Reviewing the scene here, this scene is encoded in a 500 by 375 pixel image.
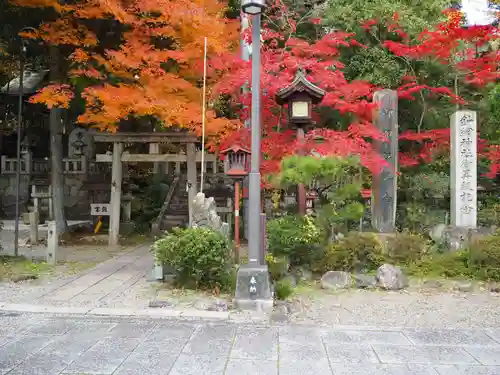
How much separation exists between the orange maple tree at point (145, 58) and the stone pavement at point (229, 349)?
650 cm

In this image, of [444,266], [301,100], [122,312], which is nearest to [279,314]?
[122,312]

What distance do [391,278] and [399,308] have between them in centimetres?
122

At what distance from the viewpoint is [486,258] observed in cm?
892

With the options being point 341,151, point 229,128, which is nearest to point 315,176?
point 341,151

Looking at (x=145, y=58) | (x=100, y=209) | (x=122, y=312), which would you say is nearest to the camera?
(x=122, y=312)

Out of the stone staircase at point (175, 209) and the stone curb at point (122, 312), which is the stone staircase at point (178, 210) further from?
the stone curb at point (122, 312)

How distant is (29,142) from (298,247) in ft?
59.0

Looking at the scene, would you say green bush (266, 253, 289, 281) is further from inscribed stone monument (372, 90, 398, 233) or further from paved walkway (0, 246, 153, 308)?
inscribed stone monument (372, 90, 398, 233)

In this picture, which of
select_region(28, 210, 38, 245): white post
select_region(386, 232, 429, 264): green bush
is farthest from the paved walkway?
select_region(386, 232, 429, 264): green bush

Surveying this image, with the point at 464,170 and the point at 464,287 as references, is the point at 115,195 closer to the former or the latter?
the point at 464,170

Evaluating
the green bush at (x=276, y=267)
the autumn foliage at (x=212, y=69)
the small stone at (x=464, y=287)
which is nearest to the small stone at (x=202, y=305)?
the green bush at (x=276, y=267)

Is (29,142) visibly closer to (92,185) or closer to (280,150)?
(92,185)

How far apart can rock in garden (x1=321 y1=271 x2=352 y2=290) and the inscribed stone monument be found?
10.7 ft

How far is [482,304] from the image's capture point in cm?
764
